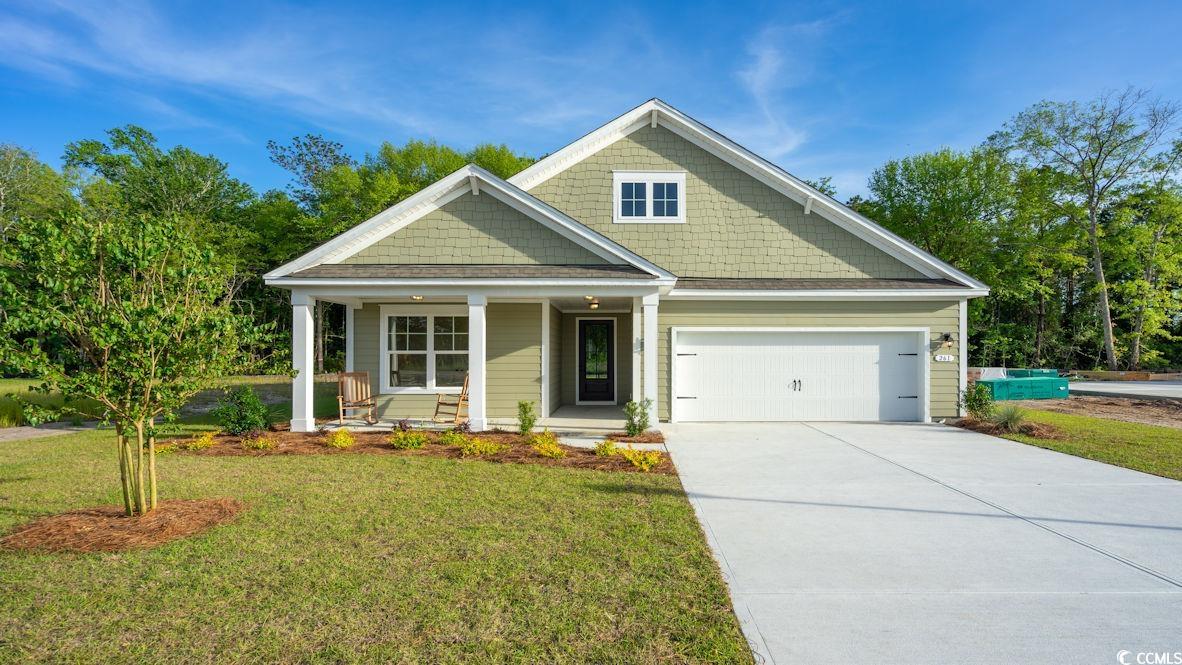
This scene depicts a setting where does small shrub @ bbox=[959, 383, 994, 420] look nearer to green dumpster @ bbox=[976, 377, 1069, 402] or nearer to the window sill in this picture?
green dumpster @ bbox=[976, 377, 1069, 402]

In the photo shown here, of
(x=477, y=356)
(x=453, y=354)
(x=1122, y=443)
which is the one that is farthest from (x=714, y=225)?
(x=1122, y=443)

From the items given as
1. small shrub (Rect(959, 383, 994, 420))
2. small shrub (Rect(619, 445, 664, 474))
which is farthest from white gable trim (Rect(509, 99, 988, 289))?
small shrub (Rect(619, 445, 664, 474))

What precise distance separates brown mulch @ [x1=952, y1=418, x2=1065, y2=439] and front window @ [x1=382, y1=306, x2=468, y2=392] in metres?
10.1

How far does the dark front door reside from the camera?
14.5 m

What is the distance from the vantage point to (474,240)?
10.5m

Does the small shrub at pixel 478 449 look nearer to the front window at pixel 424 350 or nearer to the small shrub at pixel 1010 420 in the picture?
the front window at pixel 424 350

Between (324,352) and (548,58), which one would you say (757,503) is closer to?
(548,58)

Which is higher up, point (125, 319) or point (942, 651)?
point (125, 319)

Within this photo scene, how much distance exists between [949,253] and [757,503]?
33505mm

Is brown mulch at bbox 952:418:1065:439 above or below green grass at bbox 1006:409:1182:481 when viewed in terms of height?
above

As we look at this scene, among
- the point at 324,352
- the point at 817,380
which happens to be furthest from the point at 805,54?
the point at 324,352

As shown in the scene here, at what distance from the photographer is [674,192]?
1266cm

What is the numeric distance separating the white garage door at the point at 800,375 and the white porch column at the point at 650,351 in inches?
52.3

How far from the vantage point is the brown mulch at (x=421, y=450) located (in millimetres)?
7570
